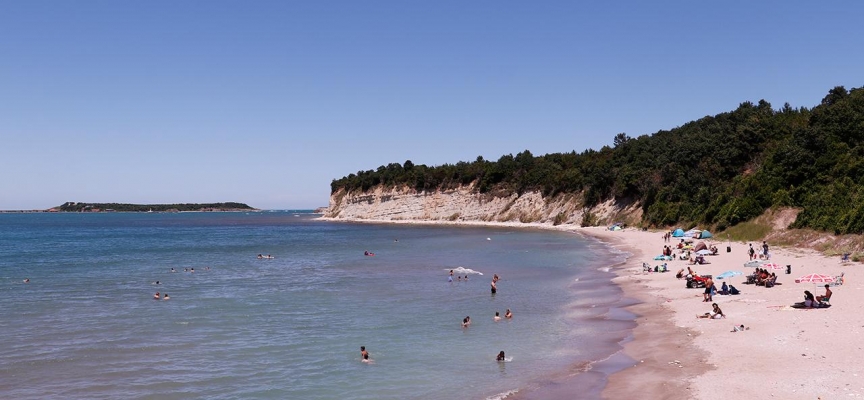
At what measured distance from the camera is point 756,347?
59.4 ft

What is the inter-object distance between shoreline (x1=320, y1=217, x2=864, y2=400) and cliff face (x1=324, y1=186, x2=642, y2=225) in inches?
2400

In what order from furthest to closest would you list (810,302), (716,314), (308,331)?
(308,331), (716,314), (810,302)

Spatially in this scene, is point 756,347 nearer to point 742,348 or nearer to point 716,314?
point 742,348

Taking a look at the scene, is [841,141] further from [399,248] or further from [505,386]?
[505,386]

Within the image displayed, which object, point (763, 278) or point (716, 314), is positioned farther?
point (763, 278)

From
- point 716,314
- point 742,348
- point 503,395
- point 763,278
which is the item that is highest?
point 763,278

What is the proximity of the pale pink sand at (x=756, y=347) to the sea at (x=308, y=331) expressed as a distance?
1593mm

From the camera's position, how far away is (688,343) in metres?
19.6

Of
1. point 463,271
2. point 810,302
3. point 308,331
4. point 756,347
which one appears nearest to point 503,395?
point 756,347

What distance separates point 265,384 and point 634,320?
47.2 feet

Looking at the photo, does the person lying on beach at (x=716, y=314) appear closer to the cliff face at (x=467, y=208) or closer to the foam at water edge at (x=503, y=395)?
the foam at water edge at (x=503, y=395)

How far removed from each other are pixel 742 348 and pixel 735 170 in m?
61.0

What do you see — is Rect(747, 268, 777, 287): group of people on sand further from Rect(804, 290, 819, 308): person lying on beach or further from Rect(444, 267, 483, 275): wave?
Rect(444, 267, 483, 275): wave

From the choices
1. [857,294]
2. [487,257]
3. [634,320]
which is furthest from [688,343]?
[487,257]
